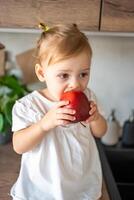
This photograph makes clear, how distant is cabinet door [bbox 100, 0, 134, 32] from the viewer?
3.10ft

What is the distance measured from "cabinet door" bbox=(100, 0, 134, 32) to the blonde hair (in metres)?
0.14

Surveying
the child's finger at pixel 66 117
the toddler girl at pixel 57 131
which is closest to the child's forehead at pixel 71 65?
the toddler girl at pixel 57 131

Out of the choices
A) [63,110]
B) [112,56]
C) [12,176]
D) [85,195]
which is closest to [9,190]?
[12,176]

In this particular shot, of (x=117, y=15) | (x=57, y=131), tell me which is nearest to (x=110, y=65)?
(x=117, y=15)

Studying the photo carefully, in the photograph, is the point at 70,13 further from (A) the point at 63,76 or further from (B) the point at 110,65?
(B) the point at 110,65

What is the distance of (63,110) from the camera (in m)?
0.79

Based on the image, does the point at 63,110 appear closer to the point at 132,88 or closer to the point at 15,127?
the point at 15,127

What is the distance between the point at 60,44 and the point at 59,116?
0.16 m

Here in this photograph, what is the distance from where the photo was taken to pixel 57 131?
0.91 metres

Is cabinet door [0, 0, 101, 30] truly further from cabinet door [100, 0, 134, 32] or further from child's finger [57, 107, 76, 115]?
child's finger [57, 107, 76, 115]

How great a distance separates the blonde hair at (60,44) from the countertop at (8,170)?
380mm

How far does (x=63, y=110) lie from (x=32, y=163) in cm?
20

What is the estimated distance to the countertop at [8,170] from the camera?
100 cm

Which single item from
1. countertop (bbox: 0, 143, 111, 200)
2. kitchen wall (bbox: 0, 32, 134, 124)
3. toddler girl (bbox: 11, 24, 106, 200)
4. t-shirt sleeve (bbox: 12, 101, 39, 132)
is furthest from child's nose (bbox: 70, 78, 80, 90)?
kitchen wall (bbox: 0, 32, 134, 124)
